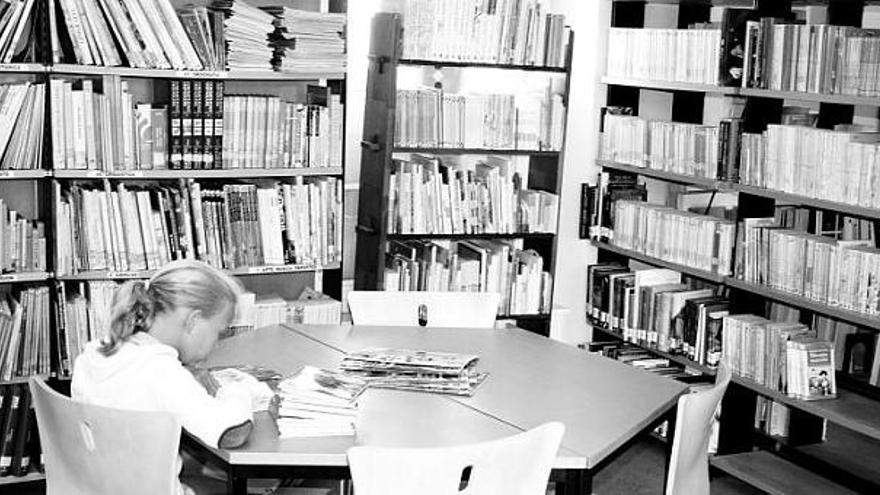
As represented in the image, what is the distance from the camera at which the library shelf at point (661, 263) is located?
5098 mm

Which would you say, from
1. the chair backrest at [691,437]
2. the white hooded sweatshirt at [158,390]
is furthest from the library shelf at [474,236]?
the white hooded sweatshirt at [158,390]

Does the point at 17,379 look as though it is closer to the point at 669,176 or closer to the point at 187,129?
the point at 187,129

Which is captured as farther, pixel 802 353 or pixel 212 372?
pixel 802 353

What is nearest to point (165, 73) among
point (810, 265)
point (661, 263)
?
point (661, 263)

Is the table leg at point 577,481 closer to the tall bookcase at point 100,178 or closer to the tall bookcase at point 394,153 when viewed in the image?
the tall bookcase at point 100,178

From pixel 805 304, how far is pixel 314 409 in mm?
2465

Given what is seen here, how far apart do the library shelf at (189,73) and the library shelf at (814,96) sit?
170cm

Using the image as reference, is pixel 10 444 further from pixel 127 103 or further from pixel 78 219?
pixel 127 103

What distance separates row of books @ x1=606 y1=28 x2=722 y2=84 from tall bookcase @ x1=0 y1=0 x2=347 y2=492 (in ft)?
4.76

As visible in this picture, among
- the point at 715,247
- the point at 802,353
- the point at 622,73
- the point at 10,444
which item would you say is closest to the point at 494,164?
the point at 622,73

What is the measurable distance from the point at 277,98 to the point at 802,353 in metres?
2.33

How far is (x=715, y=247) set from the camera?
5.09m

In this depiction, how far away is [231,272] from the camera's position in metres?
4.79

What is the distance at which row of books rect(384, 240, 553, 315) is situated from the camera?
17.5ft
